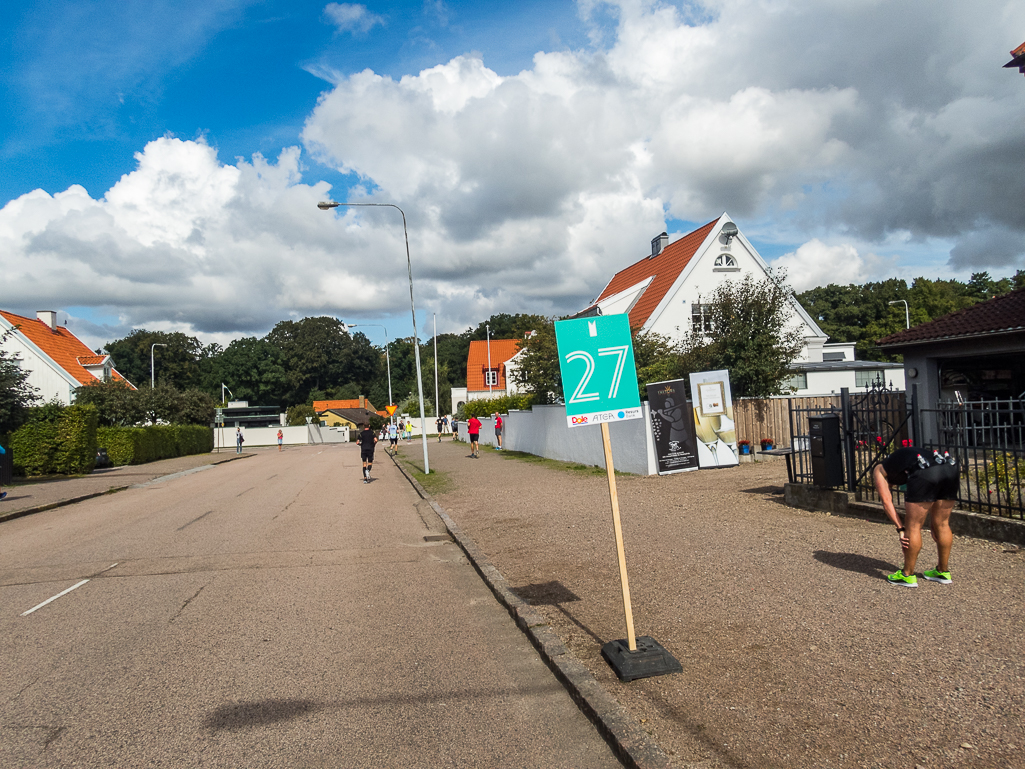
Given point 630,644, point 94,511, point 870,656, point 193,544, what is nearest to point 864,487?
point 870,656

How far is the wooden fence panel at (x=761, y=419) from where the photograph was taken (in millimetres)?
18484

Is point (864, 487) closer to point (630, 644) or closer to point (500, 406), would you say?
point (630, 644)

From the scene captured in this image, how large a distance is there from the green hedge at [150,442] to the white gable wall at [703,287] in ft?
81.2

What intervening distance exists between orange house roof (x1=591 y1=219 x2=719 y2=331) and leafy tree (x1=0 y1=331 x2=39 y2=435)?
75.7 feet

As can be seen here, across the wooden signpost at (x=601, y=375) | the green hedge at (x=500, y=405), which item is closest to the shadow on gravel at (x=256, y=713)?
the wooden signpost at (x=601, y=375)

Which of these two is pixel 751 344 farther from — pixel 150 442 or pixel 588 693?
pixel 150 442

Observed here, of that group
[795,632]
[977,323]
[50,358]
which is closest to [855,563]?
[795,632]

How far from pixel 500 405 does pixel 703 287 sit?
12.0 meters

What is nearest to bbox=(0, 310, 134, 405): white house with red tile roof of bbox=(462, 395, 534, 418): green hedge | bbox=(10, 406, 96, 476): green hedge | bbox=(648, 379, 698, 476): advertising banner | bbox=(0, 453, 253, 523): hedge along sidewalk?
bbox=(10, 406, 96, 476): green hedge

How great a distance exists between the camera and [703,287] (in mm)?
33594

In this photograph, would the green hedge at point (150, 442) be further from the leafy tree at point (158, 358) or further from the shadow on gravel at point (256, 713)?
the leafy tree at point (158, 358)

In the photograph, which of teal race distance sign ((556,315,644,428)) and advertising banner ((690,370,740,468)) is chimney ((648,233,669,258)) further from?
teal race distance sign ((556,315,644,428))

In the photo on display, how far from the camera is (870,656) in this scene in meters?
4.50

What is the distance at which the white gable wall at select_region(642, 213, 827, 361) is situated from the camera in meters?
32.6
